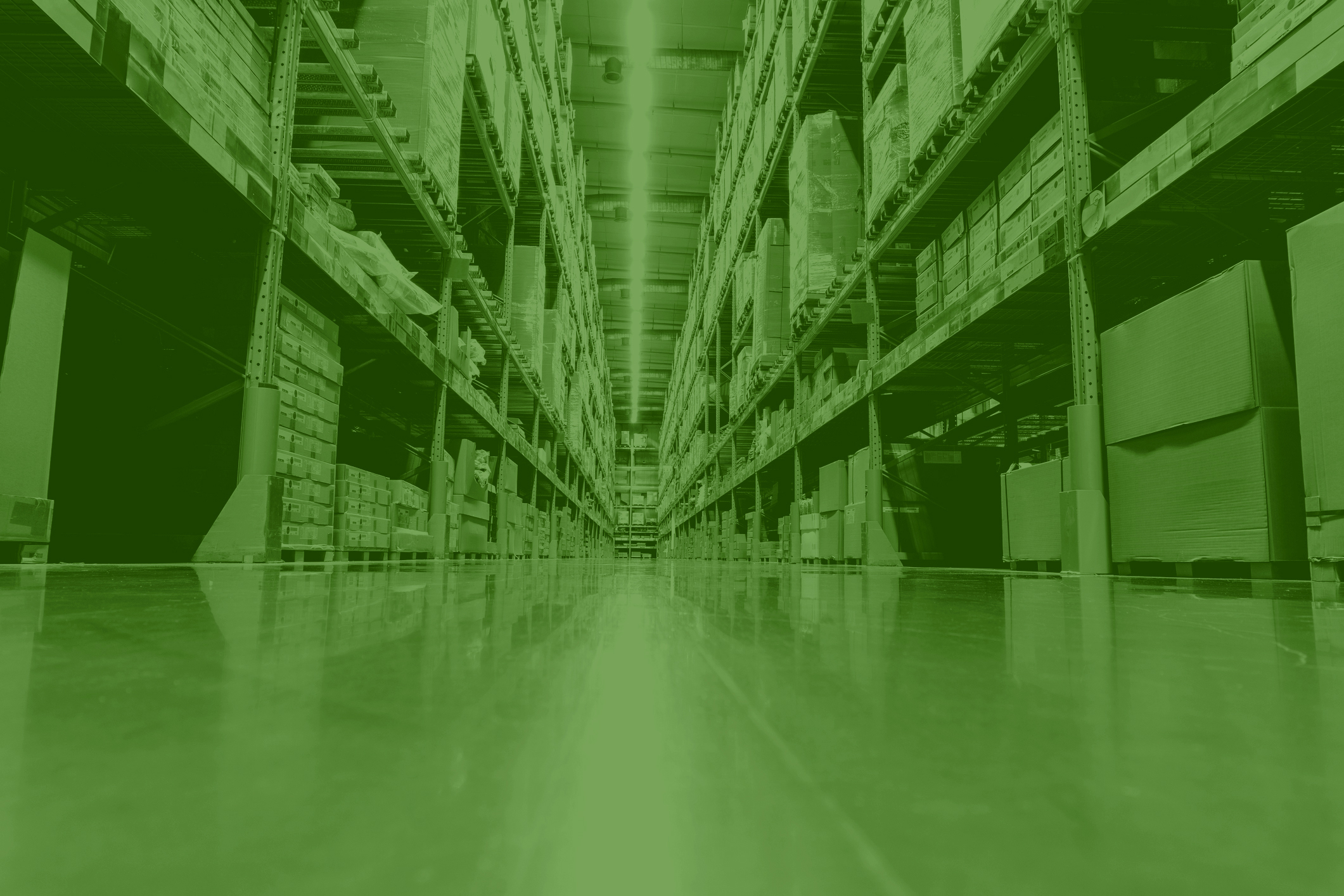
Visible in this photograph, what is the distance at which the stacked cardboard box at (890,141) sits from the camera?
15.1 ft

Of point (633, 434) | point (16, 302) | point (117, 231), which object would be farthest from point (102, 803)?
point (633, 434)

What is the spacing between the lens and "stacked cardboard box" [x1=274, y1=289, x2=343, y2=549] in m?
3.28

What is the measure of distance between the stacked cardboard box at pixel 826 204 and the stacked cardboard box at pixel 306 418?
11.7 feet

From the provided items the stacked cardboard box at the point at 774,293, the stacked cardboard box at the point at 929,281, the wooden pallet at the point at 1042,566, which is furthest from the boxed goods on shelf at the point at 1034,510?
the stacked cardboard box at the point at 774,293

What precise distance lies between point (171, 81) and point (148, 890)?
109 inches

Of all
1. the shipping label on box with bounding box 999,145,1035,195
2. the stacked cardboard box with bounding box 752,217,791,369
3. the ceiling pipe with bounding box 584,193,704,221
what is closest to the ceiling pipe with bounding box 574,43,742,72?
the ceiling pipe with bounding box 584,193,704,221

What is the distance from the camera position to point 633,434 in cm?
3281

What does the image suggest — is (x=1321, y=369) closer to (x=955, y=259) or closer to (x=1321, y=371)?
→ (x=1321, y=371)

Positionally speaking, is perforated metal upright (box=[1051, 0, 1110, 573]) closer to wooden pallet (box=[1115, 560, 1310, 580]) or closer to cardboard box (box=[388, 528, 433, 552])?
wooden pallet (box=[1115, 560, 1310, 580])

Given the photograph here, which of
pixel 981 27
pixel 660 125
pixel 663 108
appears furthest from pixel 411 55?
pixel 660 125

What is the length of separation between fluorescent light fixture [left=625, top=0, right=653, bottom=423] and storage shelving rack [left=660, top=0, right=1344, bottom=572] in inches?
169

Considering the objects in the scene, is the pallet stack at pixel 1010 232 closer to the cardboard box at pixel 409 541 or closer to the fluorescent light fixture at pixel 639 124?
the cardboard box at pixel 409 541

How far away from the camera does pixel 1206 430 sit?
7.65ft

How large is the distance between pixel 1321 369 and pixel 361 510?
391 cm
